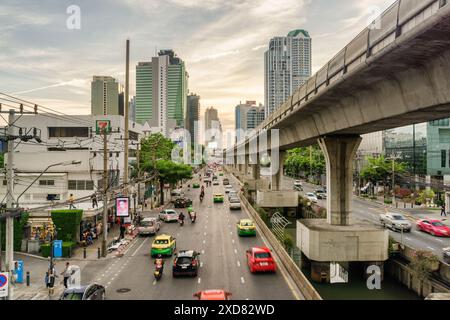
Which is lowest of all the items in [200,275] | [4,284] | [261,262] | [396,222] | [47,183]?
[200,275]

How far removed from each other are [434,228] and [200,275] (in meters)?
24.0

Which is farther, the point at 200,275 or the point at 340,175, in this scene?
the point at 340,175

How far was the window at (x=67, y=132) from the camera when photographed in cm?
6012

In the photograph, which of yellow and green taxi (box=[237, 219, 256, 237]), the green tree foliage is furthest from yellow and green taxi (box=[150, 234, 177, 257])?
the green tree foliage

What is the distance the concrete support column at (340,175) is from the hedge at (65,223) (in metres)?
19.5

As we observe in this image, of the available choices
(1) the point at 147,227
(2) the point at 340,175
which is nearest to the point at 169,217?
(1) the point at 147,227

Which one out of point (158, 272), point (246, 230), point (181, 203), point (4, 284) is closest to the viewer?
point (4, 284)

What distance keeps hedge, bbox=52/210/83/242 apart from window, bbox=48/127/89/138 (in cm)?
3118

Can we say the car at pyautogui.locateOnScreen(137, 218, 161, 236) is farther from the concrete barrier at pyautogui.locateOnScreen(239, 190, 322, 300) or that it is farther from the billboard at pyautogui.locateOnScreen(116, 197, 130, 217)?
the concrete barrier at pyautogui.locateOnScreen(239, 190, 322, 300)

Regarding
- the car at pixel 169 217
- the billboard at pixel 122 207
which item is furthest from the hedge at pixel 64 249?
the car at pixel 169 217

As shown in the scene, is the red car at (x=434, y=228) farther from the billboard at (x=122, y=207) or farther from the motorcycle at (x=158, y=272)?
the billboard at (x=122, y=207)

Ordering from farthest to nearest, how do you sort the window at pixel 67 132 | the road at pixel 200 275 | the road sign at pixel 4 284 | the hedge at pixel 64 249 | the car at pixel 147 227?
the window at pixel 67 132, the car at pixel 147 227, the hedge at pixel 64 249, the road at pixel 200 275, the road sign at pixel 4 284

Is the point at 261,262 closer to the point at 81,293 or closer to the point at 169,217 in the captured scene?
the point at 81,293

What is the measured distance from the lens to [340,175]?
27.4 m
